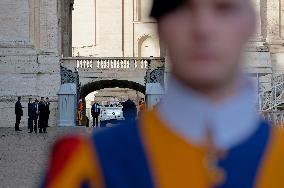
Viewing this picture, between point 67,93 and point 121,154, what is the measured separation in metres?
31.0

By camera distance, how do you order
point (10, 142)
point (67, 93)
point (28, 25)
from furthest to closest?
point (28, 25)
point (67, 93)
point (10, 142)

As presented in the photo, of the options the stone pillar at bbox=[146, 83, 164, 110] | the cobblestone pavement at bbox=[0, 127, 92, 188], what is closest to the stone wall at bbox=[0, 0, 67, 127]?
the stone pillar at bbox=[146, 83, 164, 110]

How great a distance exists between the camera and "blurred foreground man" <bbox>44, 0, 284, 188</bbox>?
168cm

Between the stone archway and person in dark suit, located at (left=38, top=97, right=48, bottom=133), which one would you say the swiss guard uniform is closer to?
person in dark suit, located at (left=38, top=97, right=48, bottom=133)

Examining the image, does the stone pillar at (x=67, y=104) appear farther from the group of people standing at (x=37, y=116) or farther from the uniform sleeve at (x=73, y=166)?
the uniform sleeve at (x=73, y=166)

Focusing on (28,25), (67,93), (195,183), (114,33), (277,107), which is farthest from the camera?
(114,33)

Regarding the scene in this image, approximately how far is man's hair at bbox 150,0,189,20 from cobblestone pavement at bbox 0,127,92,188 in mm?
5541

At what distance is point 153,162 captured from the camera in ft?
5.60

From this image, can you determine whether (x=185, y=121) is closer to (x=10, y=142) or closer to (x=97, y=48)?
(x=10, y=142)

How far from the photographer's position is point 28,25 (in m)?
34.8

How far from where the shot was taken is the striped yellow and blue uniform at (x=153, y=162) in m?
1.68

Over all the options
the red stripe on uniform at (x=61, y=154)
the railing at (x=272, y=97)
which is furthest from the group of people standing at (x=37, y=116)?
the red stripe on uniform at (x=61, y=154)

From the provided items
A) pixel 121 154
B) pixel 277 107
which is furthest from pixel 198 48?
pixel 277 107

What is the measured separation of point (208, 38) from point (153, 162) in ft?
0.87
